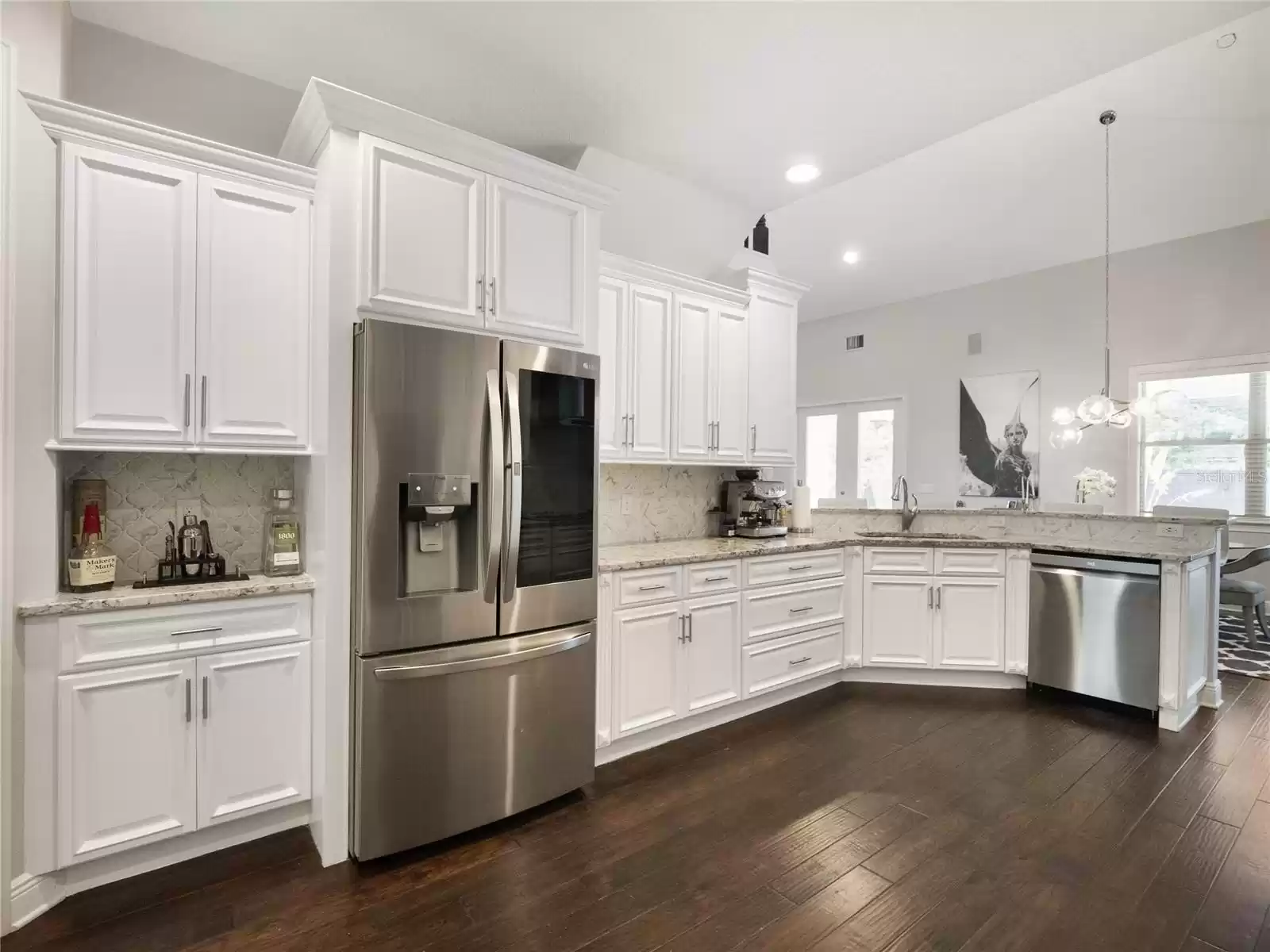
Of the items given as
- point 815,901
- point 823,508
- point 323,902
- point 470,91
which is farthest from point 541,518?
point 823,508

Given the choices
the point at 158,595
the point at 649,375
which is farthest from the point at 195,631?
the point at 649,375

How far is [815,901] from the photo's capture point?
77.7 inches

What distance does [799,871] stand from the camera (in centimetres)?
212

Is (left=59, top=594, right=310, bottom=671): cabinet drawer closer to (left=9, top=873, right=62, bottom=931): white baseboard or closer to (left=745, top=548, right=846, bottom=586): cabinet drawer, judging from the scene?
(left=9, top=873, right=62, bottom=931): white baseboard

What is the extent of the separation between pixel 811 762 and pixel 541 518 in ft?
5.68

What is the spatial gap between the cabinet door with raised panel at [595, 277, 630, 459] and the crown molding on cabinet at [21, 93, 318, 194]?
1.40 meters

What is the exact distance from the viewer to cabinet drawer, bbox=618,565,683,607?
2893 mm

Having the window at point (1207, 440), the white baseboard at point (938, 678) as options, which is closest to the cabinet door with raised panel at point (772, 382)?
the white baseboard at point (938, 678)

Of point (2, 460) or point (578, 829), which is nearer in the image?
point (2, 460)

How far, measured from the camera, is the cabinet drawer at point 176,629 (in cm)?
193

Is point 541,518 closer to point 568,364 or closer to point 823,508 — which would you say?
point 568,364

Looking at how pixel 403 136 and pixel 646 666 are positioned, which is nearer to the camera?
pixel 403 136

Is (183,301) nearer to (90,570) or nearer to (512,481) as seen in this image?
(90,570)

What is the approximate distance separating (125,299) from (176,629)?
1083 mm
